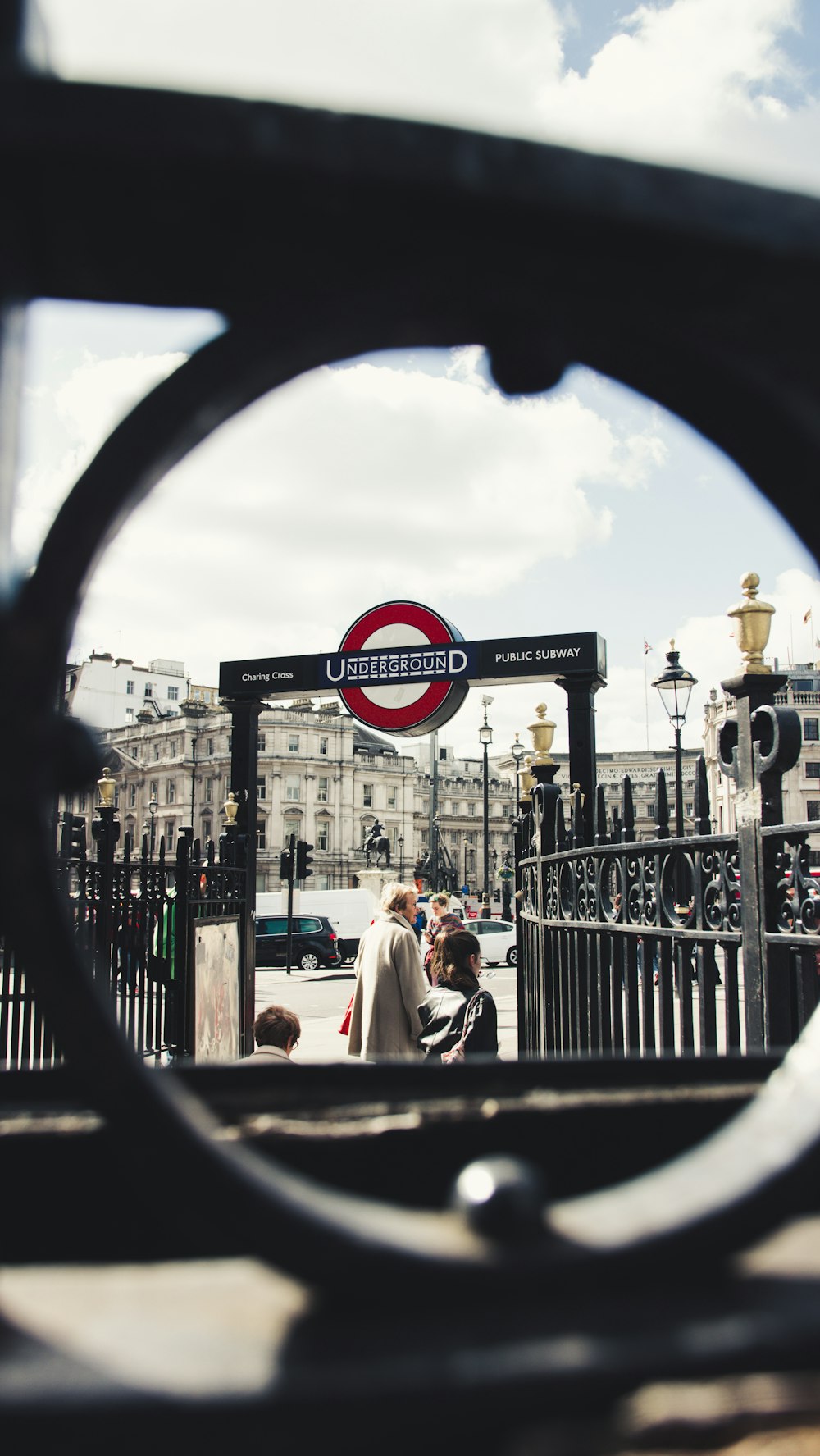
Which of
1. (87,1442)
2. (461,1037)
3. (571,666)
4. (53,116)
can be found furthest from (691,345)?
(571,666)

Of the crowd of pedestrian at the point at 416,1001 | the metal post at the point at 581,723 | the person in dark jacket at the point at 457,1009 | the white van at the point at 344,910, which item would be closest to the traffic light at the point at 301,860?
the white van at the point at 344,910

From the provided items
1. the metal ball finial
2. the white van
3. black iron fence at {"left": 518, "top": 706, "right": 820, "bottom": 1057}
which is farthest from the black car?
the metal ball finial

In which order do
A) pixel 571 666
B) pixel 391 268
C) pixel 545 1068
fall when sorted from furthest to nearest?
pixel 571 666 → pixel 545 1068 → pixel 391 268

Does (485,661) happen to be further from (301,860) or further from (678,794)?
(301,860)

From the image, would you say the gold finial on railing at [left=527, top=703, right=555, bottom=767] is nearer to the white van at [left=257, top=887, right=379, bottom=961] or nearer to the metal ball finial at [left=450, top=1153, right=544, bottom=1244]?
the metal ball finial at [left=450, top=1153, right=544, bottom=1244]

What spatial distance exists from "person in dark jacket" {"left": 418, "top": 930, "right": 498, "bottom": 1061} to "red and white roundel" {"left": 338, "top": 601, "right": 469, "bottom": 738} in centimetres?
184

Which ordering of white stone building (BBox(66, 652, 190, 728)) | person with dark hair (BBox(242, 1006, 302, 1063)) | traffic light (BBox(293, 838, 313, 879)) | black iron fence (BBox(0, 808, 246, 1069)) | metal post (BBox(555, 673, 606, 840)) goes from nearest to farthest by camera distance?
person with dark hair (BBox(242, 1006, 302, 1063)), black iron fence (BBox(0, 808, 246, 1069)), metal post (BBox(555, 673, 606, 840)), traffic light (BBox(293, 838, 313, 879)), white stone building (BBox(66, 652, 190, 728))

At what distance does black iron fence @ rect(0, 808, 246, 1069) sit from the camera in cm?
641

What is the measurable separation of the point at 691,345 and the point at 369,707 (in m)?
6.71

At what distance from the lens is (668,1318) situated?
0.59 metres

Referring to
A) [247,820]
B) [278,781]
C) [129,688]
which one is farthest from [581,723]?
[129,688]

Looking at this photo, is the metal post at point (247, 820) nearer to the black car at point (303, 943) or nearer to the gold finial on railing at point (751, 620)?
the gold finial on railing at point (751, 620)

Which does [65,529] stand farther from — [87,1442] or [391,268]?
[87,1442]

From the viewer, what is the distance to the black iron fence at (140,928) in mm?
6406
